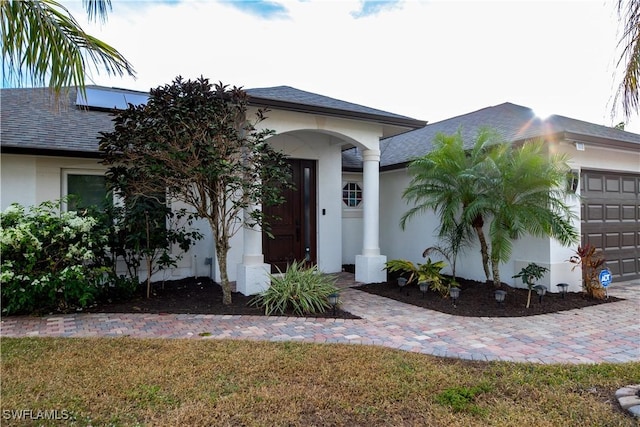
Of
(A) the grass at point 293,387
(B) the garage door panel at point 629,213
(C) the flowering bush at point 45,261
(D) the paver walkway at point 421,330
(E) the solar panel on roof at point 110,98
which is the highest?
(E) the solar panel on roof at point 110,98

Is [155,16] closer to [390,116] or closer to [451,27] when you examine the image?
[390,116]

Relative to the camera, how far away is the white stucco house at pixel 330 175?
7387 mm

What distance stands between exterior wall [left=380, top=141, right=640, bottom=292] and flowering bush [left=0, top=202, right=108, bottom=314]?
723cm

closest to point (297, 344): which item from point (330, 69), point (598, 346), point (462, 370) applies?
point (462, 370)

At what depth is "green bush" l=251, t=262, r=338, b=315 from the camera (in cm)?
616

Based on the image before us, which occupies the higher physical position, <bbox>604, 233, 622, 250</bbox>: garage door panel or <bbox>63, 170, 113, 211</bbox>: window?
<bbox>63, 170, 113, 211</bbox>: window

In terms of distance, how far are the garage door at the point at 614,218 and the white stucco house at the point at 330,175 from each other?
0.08 ft

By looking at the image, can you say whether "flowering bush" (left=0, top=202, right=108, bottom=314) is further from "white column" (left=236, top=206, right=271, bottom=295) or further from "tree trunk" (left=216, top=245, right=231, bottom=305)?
"white column" (left=236, top=206, right=271, bottom=295)

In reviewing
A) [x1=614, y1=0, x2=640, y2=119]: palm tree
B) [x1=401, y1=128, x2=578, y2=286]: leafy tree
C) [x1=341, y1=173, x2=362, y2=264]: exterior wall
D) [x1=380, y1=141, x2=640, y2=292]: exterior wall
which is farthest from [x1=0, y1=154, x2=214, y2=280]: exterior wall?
[x1=614, y1=0, x2=640, y2=119]: palm tree

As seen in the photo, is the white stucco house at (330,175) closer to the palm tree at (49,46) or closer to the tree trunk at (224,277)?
the tree trunk at (224,277)

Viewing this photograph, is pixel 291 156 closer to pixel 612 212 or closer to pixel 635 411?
pixel 612 212

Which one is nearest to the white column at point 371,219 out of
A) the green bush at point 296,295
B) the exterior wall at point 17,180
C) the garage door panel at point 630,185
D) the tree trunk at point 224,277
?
the green bush at point 296,295

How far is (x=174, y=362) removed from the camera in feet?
13.1

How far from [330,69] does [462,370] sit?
7.86 metres
